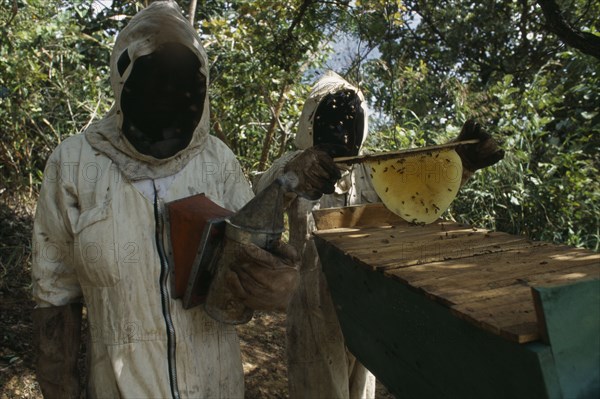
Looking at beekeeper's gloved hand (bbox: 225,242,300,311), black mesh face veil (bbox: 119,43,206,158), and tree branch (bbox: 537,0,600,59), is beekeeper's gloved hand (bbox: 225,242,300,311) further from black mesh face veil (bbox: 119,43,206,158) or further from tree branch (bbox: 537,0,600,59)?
tree branch (bbox: 537,0,600,59)

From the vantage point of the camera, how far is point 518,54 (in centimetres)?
738

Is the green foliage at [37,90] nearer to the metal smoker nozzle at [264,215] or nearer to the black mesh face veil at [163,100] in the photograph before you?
the black mesh face veil at [163,100]

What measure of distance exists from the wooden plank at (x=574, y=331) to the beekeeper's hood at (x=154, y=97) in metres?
1.20

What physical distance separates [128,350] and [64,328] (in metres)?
0.25

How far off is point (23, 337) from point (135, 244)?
2.79 meters

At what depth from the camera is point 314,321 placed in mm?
2775

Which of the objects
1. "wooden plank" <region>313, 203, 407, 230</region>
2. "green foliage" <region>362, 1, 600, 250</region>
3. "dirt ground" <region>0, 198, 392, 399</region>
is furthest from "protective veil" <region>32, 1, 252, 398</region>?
"green foliage" <region>362, 1, 600, 250</region>

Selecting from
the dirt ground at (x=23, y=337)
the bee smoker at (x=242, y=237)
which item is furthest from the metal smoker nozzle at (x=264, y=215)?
the dirt ground at (x=23, y=337)

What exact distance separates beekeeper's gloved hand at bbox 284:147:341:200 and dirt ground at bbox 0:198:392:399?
9.02ft

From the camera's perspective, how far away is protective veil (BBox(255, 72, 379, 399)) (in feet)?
9.00

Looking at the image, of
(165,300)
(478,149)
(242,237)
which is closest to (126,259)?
(165,300)

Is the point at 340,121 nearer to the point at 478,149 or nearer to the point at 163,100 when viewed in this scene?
the point at 478,149

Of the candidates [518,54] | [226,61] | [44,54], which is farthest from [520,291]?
[518,54]

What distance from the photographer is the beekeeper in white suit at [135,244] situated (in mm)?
1529
